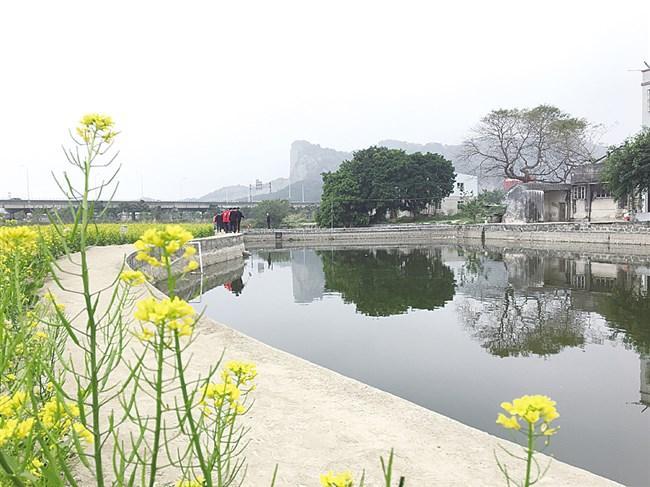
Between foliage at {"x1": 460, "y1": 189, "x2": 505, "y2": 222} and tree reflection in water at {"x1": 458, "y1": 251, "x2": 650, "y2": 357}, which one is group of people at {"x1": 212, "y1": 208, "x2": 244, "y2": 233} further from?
foliage at {"x1": 460, "y1": 189, "x2": 505, "y2": 222}

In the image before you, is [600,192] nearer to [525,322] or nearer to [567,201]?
[567,201]

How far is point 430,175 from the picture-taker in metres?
40.3

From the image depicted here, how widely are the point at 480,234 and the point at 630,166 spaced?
10.9 m

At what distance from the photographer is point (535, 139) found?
36.3 meters

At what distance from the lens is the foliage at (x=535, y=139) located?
34.5m

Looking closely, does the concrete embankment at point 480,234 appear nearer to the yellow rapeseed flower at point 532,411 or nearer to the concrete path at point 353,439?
the concrete path at point 353,439

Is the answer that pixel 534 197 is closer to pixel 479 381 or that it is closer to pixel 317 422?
pixel 479 381

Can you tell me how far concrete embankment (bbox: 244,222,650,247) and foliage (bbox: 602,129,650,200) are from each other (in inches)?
64.3

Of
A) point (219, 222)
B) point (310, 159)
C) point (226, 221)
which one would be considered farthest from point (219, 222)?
point (310, 159)

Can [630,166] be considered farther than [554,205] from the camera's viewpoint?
No

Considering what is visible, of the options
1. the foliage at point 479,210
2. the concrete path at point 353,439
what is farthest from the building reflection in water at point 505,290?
the foliage at point 479,210

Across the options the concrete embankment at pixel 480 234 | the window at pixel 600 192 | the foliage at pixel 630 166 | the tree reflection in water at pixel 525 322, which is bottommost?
the tree reflection in water at pixel 525 322

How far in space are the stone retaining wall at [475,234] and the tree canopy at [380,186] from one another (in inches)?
142

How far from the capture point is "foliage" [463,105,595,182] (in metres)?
34.5
